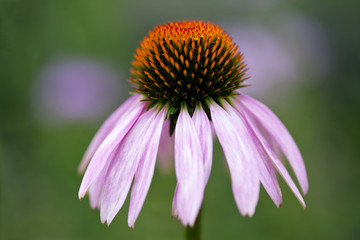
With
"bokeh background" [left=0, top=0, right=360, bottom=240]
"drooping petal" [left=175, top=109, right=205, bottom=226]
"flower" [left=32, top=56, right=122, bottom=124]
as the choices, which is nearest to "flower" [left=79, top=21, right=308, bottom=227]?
"drooping petal" [left=175, top=109, right=205, bottom=226]

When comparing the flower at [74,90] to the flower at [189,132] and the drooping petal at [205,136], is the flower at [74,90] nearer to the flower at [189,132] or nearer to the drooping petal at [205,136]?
the flower at [189,132]

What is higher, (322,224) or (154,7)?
(154,7)

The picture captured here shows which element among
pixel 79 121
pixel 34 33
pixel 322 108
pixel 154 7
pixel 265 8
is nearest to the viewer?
pixel 34 33

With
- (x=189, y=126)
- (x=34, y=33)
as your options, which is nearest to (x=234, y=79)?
(x=189, y=126)

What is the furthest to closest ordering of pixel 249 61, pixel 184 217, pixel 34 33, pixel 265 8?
1. pixel 265 8
2. pixel 249 61
3. pixel 34 33
4. pixel 184 217

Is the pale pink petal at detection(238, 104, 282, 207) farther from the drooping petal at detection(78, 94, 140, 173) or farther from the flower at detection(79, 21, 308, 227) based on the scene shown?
the drooping petal at detection(78, 94, 140, 173)

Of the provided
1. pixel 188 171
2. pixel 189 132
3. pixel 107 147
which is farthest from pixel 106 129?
pixel 188 171

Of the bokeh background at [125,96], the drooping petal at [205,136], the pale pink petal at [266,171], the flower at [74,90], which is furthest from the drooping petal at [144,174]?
the flower at [74,90]

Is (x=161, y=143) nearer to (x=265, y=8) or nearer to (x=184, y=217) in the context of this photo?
(x=184, y=217)
